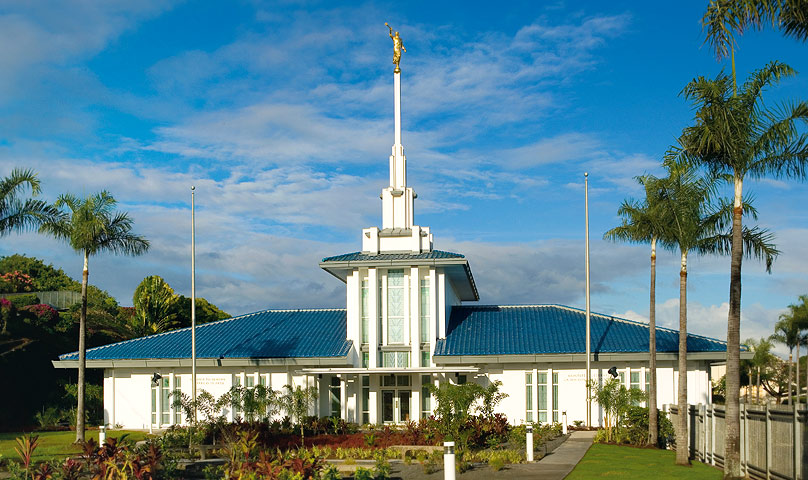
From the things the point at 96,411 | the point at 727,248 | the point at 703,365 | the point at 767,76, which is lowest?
the point at 96,411

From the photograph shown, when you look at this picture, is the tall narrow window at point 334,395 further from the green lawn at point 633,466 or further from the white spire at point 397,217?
Result: the green lawn at point 633,466

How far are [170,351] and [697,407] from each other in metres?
23.4

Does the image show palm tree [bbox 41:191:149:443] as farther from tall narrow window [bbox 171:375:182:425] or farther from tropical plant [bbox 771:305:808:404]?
tropical plant [bbox 771:305:808:404]

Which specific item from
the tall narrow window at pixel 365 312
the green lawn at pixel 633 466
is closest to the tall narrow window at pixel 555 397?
the green lawn at pixel 633 466

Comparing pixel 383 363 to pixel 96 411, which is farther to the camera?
pixel 96 411

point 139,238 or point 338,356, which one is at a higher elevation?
point 139,238

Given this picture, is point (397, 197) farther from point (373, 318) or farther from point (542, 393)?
point (542, 393)

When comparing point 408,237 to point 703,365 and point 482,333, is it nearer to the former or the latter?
point 482,333

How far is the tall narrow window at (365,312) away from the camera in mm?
38312

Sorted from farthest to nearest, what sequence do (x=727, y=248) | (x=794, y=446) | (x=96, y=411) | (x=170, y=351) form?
(x=96, y=411) → (x=170, y=351) → (x=727, y=248) → (x=794, y=446)

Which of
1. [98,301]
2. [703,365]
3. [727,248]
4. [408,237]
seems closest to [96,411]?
[98,301]

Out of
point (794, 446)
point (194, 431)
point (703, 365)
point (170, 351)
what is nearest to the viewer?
point (794, 446)

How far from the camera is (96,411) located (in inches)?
1786

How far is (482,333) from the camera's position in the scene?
38219 millimetres
